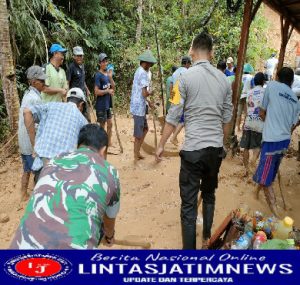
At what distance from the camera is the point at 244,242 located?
8.86ft

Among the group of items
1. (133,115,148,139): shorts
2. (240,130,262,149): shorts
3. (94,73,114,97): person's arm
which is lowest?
(240,130,262,149): shorts

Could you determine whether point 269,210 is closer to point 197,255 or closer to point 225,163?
point 225,163

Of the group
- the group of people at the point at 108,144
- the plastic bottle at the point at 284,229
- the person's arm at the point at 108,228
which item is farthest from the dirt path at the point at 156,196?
the person's arm at the point at 108,228

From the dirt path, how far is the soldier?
2.02 meters

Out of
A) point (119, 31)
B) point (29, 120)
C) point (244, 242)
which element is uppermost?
point (119, 31)

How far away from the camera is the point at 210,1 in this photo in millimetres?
15141

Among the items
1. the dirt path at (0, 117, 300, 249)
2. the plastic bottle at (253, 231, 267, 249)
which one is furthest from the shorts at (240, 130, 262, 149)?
the plastic bottle at (253, 231, 267, 249)

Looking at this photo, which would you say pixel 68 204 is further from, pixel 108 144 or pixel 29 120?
pixel 29 120

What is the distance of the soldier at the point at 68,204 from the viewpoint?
6.57 ft

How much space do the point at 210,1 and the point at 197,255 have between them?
572 inches

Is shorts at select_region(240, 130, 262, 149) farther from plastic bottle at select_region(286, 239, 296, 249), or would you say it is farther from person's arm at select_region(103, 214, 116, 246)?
person's arm at select_region(103, 214, 116, 246)

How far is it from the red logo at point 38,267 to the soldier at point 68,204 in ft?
0.37

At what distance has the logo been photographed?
2062 millimetres

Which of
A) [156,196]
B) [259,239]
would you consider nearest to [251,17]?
[156,196]
